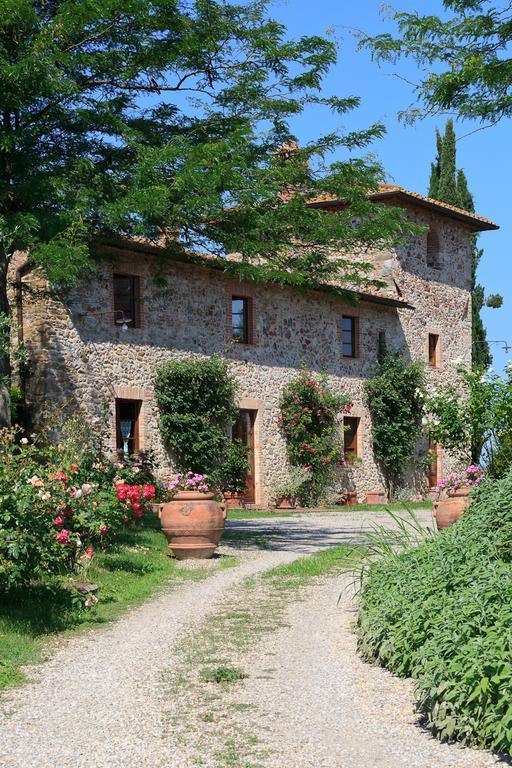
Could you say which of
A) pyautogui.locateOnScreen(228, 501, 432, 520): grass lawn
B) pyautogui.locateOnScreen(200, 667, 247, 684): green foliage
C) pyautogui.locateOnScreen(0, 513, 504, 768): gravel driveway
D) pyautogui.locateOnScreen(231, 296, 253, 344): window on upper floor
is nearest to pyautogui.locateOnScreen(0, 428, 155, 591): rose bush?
pyautogui.locateOnScreen(0, 513, 504, 768): gravel driveway

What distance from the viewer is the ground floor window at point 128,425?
17.4 m

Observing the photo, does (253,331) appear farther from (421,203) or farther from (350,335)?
(421,203)

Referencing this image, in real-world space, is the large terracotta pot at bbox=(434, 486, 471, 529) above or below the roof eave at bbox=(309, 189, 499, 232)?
below

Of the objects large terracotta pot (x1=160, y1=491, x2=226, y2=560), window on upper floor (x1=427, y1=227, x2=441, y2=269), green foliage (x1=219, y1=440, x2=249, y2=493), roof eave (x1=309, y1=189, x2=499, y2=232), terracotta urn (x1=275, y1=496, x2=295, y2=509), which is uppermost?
roof eave (x1=309, y1=189, x2=499, y2=232)

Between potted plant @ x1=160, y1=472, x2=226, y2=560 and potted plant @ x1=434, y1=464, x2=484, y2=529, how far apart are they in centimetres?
271

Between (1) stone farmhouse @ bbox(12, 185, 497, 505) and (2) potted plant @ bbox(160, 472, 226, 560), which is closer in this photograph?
(2) potted plant @ bbox(160, 472, 226, 560)

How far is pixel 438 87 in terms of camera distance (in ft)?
29.0

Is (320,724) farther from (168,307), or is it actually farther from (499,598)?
(168,307)

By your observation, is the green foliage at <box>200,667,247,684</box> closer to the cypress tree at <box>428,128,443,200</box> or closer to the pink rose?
the pink rose

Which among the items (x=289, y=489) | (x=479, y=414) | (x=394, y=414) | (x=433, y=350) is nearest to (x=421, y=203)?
(x=433, y=350)

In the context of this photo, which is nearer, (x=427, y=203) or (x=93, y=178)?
(x=93, y=178)

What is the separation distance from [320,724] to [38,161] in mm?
9058

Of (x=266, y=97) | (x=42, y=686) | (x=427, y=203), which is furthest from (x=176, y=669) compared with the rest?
(x=427, y=203)

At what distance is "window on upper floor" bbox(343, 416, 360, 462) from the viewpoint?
22672 millimetres
